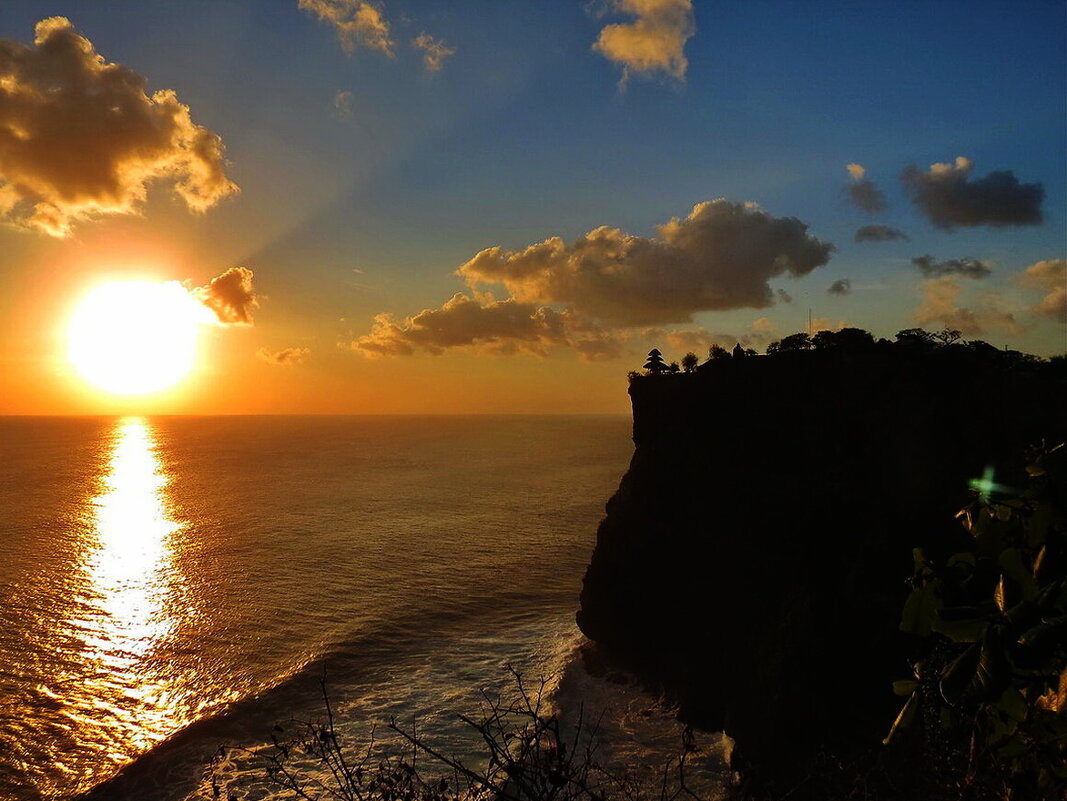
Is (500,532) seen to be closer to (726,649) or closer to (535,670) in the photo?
(535,670)

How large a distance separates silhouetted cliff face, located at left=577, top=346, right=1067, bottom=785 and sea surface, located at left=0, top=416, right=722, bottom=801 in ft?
12.1

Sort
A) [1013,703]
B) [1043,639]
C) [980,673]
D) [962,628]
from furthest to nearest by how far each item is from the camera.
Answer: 1. [962,628]
2. [1013,703]
3. [980,673]
4. [1043,639]

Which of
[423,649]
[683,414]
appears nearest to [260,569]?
[423,649]

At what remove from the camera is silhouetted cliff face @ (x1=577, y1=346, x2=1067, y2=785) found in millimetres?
23406

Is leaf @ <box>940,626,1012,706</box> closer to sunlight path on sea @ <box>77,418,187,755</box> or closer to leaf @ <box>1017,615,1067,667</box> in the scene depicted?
leaf @ <box>1017,615,1067,667</box>

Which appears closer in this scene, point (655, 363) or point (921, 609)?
point (921, 609)

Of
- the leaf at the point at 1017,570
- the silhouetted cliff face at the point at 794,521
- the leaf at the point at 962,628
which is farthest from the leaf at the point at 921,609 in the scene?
the silhouetted cliff face at the point at 794,521

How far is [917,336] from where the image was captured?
36688 millimetres

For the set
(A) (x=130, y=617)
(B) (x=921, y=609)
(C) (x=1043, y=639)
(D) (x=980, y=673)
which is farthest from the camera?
(A) (x=130, y=617)

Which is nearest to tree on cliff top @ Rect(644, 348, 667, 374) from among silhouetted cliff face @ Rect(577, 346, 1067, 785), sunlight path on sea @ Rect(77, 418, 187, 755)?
silhouetted cliff face @ Rect(577, 346, 1067, 785)

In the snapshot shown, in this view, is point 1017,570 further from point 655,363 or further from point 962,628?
point 655,363

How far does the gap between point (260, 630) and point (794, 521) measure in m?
34.1

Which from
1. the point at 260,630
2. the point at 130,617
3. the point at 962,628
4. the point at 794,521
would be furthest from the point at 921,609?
the point at 130,617

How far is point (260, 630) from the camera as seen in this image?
131ft
